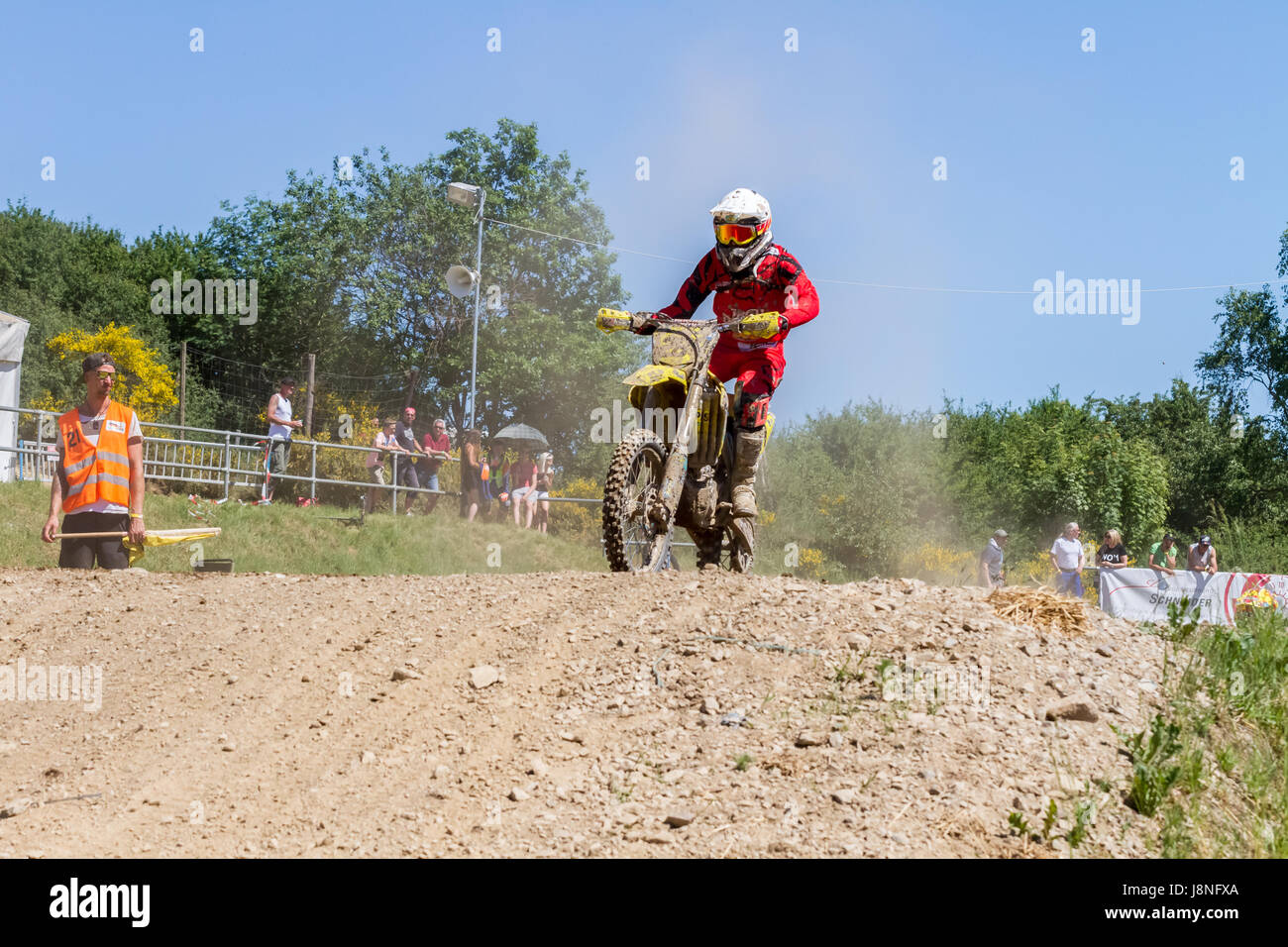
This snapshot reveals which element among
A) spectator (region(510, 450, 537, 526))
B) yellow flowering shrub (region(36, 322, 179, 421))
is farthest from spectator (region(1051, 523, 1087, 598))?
yellow flowering shrub (region(36, 322, 179, 421))

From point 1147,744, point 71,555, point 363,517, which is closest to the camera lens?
point 1147,744

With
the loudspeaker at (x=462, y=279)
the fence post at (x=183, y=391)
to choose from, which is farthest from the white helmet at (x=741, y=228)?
the fence post at (x=183, y=391)

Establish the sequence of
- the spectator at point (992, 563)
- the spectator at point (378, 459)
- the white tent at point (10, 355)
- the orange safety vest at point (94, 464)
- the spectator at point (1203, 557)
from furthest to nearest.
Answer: the white tent at point (10, 355)
the spectator at point (378, 459)
the spectator at point (1203, 557)
the spectator at point (992, 563)
the orange safety vest at point (94, 464)

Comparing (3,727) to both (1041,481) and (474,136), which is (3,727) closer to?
(1041,481)

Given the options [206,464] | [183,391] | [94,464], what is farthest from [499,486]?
[183,391]

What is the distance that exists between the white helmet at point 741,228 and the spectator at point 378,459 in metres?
10.6

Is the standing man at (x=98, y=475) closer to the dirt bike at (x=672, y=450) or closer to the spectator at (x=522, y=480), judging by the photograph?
the dirt bike at (x=672, y=450)

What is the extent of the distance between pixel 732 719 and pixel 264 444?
48.6 feet

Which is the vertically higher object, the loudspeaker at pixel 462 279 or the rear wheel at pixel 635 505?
the loudspeaker at pixel 462 279

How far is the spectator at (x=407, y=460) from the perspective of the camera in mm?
18359

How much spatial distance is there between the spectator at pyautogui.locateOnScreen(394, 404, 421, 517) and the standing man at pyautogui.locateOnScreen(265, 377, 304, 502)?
1.80m

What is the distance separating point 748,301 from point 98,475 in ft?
16.8

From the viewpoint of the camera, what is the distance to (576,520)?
20.3 metres

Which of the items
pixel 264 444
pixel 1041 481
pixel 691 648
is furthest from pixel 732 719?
pixel 1041 481
